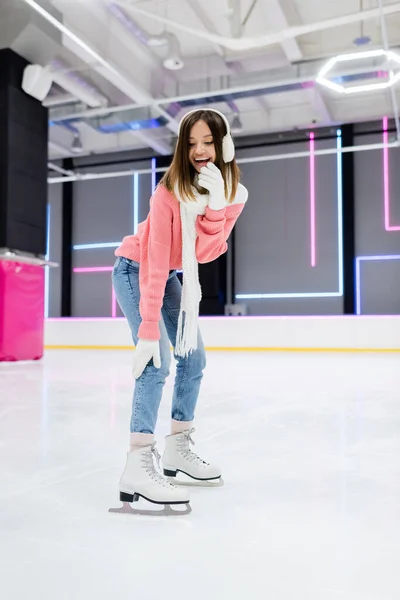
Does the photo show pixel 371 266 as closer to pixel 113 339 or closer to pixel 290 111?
pixel 290 111

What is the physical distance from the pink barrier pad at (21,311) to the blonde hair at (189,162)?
199 inches

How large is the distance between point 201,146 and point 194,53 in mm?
6397

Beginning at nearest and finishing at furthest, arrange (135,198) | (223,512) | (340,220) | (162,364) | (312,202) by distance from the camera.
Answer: (223,512)
(162,364)
(340,220)
(312,202)
(135,198)

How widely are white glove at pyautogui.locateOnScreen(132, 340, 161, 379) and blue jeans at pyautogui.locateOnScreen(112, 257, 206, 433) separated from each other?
34 millimetres

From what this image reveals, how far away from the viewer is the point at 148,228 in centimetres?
142

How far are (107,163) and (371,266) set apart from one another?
5.23 meters

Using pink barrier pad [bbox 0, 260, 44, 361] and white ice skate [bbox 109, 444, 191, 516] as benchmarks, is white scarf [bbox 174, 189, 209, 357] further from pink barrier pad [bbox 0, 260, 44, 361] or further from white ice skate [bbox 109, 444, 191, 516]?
pink barrier pad [bbox 0, 260, 44, 361]

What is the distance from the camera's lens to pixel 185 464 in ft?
5.26

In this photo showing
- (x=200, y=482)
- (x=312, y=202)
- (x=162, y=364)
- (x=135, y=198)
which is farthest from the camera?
(x=135, y=198)

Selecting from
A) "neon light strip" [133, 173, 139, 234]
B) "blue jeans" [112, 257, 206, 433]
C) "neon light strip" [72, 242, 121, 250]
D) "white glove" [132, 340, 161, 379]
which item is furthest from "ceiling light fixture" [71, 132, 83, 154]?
"white glove" [132, 340, 161, 379]

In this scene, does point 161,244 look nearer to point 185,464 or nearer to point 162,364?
point 162,364

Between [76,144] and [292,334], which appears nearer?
[292,334]

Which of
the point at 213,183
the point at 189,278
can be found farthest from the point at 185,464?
the point at 213,183

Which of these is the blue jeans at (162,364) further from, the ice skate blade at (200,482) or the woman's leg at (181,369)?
the ice skate blade at (200,482)
